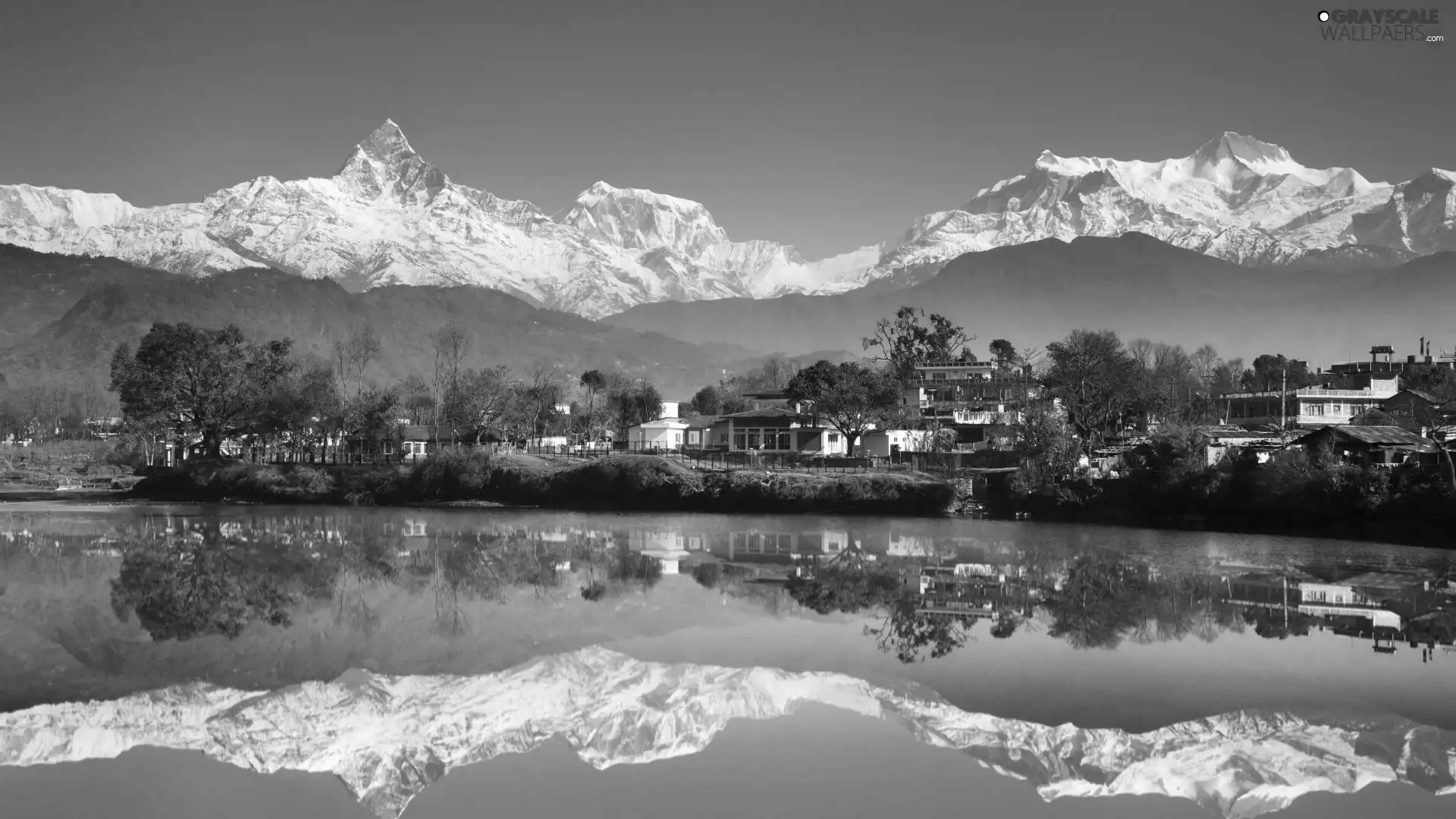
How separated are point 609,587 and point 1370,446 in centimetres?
3297

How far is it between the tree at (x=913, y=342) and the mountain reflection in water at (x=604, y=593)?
66166 mm

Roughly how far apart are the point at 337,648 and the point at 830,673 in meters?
10.1

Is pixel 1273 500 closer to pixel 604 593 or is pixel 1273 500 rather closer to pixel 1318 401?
pixel 604 593

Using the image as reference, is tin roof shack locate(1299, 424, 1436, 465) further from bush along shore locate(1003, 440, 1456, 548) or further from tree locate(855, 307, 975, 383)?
tree locate(855, 307, 975, 383)

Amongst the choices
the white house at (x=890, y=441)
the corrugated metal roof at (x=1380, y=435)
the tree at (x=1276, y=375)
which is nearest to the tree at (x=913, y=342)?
the tree at (x=1276, y=375)

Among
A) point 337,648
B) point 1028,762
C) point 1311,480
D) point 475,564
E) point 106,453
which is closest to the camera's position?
point 1028,762

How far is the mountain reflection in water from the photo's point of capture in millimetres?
23156

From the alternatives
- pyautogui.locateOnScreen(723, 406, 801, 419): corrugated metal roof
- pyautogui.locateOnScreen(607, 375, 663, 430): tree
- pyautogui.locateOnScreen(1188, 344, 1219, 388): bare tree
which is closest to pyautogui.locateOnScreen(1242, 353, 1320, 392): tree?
pyautogui.locateOnScreen(1188, 344, 1219, 388): bare tree

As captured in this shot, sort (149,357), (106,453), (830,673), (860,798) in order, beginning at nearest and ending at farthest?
(860,798)
(830,673)
(149,357)
(106,453)

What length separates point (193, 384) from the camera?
6831 cm

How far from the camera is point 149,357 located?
6788cm

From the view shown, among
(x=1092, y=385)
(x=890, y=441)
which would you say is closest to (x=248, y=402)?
(x=890, y=441)

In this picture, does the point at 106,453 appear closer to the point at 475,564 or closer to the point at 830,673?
the point at 475,564

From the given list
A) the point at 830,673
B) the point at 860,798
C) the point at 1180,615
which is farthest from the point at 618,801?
the point at 1180,615
